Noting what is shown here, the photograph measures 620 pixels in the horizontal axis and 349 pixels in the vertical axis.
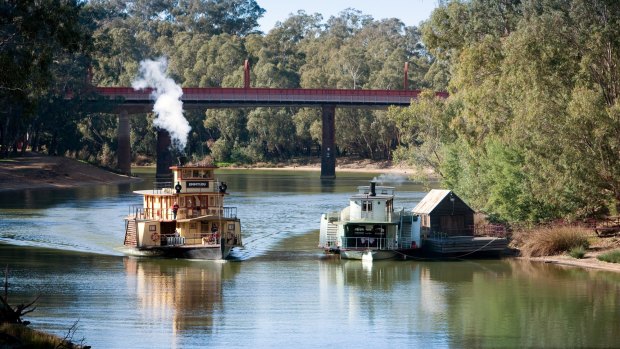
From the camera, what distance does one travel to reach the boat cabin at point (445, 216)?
70.9 m

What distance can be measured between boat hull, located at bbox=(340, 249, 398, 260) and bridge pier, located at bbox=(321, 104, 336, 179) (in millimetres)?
100528

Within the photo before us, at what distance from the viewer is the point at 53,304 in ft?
168

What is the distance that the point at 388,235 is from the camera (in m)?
68.7

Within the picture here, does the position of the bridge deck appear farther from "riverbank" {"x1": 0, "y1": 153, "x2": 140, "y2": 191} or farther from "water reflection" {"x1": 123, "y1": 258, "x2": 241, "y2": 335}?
"water reflection" {"x1": 123, "y1": 258, "x2": 241, "y2": 335}

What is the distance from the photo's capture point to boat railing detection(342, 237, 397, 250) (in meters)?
68.2

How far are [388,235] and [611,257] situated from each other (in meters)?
13.0

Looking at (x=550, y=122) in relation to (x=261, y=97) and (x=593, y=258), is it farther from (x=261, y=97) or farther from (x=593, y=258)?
(x=261, y=97)

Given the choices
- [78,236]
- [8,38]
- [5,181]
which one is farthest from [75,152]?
[8,38]

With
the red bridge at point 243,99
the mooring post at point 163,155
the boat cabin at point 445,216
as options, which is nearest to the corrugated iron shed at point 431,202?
the boat cabin at point 445,216

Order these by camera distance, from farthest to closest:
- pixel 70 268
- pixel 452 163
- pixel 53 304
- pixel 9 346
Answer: pixel 452 163, pixel 70 268, pixel 53 304, pixel 9 346

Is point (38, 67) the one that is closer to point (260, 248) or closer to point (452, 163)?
point (260, 248)

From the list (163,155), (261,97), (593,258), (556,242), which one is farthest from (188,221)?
(163,155)

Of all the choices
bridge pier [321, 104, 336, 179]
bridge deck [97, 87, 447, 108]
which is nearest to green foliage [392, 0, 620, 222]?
bridge deck [97, 87, 447, 108]

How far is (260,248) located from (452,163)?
18.8 meters
